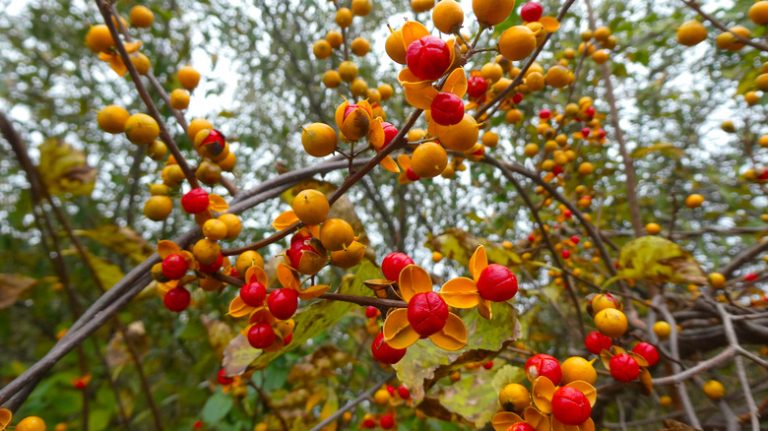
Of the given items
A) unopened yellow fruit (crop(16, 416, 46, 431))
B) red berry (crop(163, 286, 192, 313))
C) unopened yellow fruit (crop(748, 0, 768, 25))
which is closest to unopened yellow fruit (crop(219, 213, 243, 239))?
red berry (crop(163, 286, 192, 313))

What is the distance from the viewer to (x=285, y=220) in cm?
73

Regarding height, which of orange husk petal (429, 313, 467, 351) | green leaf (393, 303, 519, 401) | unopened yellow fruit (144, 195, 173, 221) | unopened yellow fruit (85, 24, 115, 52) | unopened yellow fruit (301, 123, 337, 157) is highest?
unopened yellow fruit (85, 24, 115, 52)

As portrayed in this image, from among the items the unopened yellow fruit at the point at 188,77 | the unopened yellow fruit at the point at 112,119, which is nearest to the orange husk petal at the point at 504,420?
the unopened yellow fruit at the point at 112,119

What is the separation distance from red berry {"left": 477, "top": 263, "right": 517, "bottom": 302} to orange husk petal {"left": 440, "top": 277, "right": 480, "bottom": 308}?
2 centimetres

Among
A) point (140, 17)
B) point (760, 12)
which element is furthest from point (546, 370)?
point (760, 12)

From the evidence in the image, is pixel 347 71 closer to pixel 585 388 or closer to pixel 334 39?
pixel 334 39

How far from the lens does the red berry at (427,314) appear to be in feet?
1.84

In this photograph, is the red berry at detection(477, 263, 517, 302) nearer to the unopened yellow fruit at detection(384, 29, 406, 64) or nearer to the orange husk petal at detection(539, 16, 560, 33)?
the unopened yellow fruit at detection(384, 29, 406, 64)

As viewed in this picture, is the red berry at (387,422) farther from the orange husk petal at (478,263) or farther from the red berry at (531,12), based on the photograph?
the red berry at (531,12)

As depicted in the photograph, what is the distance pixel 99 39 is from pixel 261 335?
64 centimetres

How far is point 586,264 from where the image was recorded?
2184mm

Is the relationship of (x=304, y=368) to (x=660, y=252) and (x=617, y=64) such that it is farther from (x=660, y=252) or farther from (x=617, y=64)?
(x=617, y=64)

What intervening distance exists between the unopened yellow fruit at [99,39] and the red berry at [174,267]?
452 millimetres

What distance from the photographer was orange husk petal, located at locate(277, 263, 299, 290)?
681 millimetres
